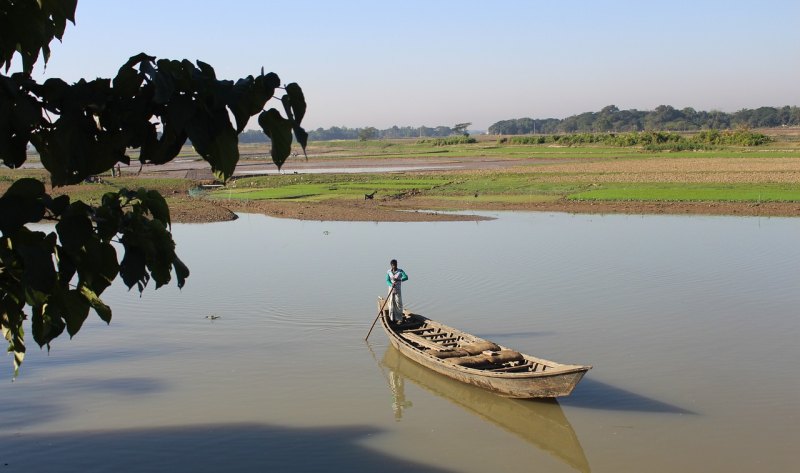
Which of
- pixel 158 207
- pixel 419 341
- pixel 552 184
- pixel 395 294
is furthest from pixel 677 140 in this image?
pixel 158 207

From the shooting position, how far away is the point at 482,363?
1145cm

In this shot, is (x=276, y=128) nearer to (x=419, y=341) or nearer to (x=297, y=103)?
(x=297, y=103)

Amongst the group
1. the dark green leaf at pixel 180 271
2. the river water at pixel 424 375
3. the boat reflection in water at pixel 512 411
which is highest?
the dark green leaf at pixel 180 271

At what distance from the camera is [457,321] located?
15422 mm

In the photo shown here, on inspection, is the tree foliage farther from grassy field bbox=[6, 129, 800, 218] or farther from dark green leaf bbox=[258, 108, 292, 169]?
grassy field bbox=[6, 129, 800, 218]

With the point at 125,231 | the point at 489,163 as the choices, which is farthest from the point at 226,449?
the point at 489,163

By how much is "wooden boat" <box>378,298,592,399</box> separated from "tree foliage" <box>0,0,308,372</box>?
7610mm

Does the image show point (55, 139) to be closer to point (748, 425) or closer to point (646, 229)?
point (748, 425)

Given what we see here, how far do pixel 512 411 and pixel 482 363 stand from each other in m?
0.88

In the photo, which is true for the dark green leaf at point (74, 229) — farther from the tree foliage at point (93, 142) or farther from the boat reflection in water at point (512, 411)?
the boat reflection in water at point (512, 411)

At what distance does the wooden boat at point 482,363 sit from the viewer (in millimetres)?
10227

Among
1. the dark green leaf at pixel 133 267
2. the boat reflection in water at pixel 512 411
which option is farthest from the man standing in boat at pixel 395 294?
the dark green leaf at pixel 133 267

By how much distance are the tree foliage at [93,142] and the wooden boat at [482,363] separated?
25.0 ft

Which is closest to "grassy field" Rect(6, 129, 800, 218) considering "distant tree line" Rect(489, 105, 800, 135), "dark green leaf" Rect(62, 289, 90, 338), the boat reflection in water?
the boat reflection in water
